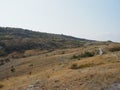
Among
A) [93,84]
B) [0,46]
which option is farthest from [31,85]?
[0,46]

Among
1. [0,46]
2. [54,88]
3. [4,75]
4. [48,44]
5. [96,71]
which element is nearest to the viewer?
[54,88]

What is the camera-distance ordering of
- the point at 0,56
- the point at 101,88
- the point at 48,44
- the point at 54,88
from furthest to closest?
the point at 48,44 < the point at 0,56 < the point at 54,88 < the point at 101,88

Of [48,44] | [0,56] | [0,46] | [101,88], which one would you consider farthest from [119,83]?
[48,44]

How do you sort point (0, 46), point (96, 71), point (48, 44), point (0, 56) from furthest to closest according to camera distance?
1. point (48, 44)
2. point (0, 46)
3. point (0, 56)
4. point (96, 71)

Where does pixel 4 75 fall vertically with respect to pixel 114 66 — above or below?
below

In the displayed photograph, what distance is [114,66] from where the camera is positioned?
3341 centimetres

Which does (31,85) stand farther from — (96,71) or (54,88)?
(96,71)

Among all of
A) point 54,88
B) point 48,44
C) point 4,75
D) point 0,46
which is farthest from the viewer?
point 48,44

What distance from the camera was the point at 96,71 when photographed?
31.6m

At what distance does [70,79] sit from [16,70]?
20817mm

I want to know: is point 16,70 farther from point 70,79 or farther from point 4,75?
point 70,79

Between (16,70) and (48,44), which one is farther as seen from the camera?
(48,44)

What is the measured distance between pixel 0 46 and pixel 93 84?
6991 cm

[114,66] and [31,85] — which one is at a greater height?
[114,66]
